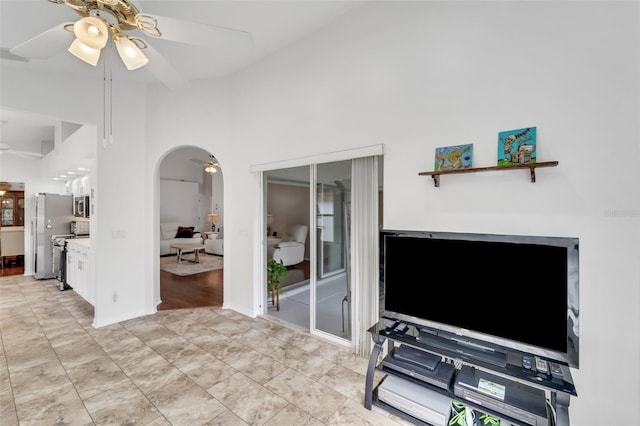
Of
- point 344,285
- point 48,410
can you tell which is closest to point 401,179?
point 344,285

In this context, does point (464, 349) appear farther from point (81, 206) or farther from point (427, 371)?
point (81, 206)

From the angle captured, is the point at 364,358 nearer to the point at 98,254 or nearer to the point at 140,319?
the point at 140,319

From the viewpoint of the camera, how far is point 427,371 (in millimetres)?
1882

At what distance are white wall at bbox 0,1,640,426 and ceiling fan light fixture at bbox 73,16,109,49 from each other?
5.96 ft

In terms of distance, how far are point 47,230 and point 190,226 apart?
4.08 m

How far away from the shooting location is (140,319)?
3668 mm

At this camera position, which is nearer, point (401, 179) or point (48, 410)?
point (48, 410)

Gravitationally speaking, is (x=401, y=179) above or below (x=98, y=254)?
above

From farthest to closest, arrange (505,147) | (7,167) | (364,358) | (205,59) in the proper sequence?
(7,167), (205,59), (364,358), (505,147)

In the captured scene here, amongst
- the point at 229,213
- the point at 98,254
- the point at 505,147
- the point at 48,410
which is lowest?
the point at 48,410

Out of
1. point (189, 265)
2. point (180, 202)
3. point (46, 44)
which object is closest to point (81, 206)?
point (189, 265)

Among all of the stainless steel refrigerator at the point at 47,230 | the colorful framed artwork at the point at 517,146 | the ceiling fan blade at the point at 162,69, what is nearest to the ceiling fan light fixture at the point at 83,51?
the ceiling fan blade at the point at 162,69

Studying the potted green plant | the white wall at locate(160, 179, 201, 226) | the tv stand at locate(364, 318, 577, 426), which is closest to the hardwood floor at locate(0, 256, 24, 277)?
the white wall at locate(160, 179, 201, 226)

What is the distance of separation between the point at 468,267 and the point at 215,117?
144 inches
